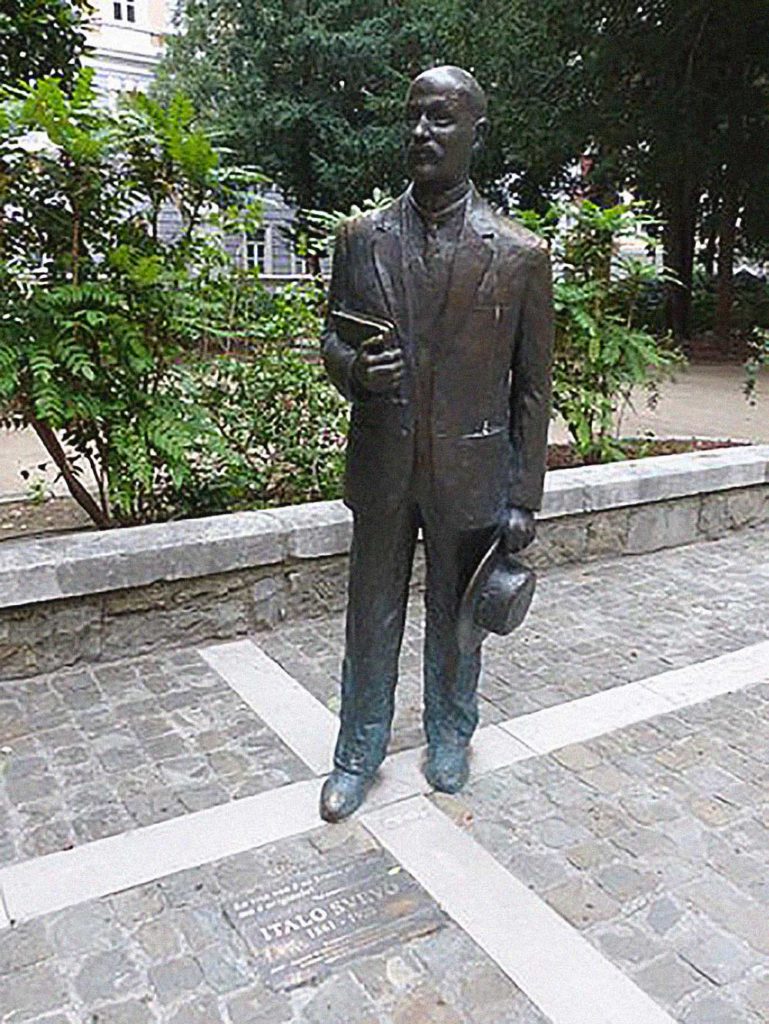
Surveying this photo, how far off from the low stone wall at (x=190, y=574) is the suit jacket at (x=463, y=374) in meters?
1.71

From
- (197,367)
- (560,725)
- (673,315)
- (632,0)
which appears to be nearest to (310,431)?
(197,367)

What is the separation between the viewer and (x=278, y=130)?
750 inches

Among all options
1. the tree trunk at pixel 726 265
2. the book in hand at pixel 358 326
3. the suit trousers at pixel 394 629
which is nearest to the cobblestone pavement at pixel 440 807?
the suit trousers at pixel 394 629

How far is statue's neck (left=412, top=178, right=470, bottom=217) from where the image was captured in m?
2.62

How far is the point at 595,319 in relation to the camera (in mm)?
6453

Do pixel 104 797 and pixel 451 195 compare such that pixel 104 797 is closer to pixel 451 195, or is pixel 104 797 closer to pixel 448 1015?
pixel 448 1015

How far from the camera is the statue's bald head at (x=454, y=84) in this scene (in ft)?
8.37

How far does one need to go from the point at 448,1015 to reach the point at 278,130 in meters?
19.2

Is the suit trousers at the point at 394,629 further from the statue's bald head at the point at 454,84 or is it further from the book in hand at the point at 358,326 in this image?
the statue's bald head at the point at 454,84

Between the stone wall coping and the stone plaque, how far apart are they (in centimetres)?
187

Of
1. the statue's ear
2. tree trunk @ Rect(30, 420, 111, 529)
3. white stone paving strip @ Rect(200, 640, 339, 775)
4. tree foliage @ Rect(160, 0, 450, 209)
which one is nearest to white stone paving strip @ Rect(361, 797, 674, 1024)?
white stone paving strip @ Rect(200, 640, 339, 775)

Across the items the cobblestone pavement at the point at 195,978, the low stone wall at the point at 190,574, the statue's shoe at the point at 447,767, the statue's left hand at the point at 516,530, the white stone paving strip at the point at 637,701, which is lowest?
the cobblestone pavement at the point at 195,978

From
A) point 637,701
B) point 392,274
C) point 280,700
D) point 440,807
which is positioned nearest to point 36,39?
point 280,700

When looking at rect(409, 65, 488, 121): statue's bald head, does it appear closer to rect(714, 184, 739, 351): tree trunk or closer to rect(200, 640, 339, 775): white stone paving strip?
rect(200, 640, 339, 775): white stone paving strip
